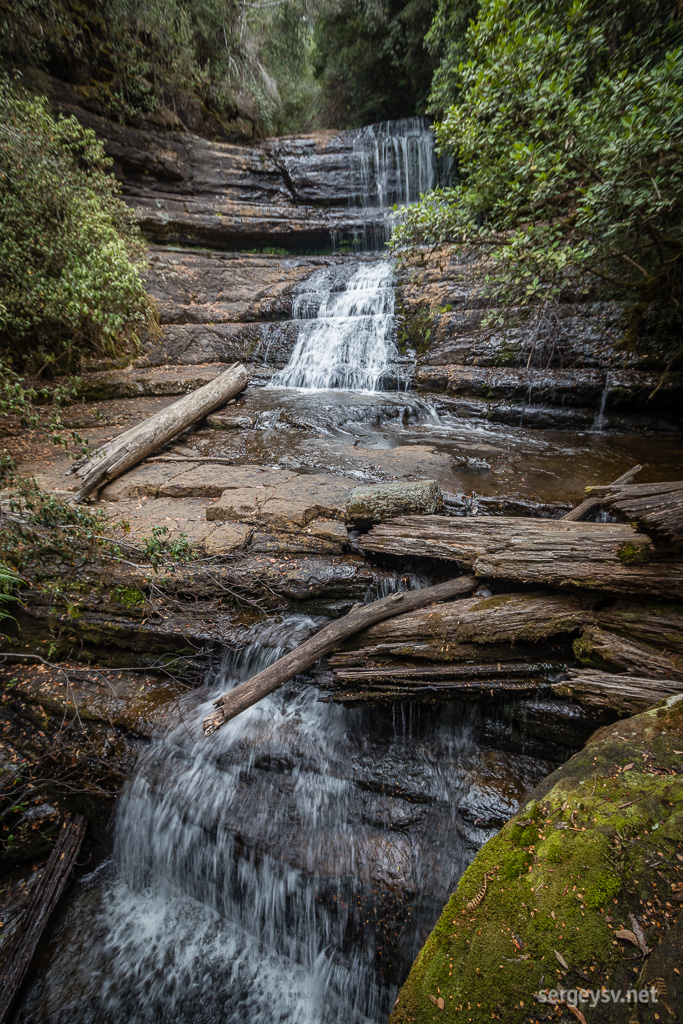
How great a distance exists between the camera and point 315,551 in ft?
12.5

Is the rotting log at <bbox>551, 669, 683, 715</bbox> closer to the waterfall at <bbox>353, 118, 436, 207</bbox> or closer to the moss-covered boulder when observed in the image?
the moss-covered boulder

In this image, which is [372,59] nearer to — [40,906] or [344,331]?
[344,331]

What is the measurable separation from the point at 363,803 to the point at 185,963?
1.46 metres

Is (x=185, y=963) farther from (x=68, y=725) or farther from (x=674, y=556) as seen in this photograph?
(x=674, y=556)

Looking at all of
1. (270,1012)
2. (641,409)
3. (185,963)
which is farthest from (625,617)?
(641,409)

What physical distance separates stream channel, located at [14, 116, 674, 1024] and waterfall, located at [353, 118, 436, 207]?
16585 millimetres

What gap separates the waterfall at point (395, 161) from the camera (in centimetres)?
1451

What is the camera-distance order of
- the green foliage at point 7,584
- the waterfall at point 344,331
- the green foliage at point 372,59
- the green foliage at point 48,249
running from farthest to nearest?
the green foliage at point 372,59 < the waterfall at point 344,331 < the green foliage at point 48,249 < the green foliage at point 7,584

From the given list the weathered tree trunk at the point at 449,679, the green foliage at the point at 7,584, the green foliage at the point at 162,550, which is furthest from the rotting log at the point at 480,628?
the green foliage at the point at 7,584

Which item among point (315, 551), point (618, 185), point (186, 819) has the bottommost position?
point (186, 819)

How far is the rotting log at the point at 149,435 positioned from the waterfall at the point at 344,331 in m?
2.03

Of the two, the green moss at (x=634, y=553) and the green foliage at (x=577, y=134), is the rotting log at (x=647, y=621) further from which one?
the green foliage at (x=577, y=134)

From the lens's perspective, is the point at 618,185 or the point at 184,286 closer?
the point at 618,185

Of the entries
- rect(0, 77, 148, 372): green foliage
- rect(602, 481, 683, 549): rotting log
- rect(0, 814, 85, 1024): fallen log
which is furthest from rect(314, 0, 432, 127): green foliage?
rect(0, 814, 85, 1024): fallen log
